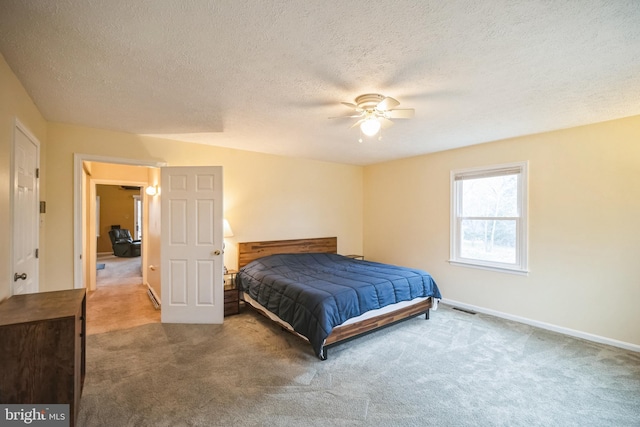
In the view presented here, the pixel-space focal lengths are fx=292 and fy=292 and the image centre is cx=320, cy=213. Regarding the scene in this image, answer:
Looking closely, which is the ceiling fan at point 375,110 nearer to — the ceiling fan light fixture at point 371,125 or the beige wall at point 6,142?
the ceiling fan light fixture at point 371,125

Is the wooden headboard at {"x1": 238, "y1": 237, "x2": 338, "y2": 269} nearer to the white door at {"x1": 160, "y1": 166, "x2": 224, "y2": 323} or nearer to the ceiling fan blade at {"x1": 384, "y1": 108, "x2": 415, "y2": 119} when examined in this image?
the white door at {"x1": 160, "y1": 166, "x2": 224, "y2": 323}

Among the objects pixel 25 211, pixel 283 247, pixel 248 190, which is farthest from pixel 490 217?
pixel 25 211

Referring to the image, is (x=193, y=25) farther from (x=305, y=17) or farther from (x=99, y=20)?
(x=305, y=17)

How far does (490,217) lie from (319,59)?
3426mm

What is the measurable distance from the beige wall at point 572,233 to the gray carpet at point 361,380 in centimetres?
38

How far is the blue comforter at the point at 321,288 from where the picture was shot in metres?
2.81

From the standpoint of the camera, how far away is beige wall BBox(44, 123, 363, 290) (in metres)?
3.33

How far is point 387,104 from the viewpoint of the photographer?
7.97 feet

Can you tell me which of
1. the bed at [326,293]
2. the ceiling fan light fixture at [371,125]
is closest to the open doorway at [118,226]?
the bed at [326,293]

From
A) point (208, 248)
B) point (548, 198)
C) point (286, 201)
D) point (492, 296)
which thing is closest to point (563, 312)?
point (492, 296)

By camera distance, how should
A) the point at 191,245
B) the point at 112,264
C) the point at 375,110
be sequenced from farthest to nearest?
the point at 112,264, the point at 191,245, the point at 375,110

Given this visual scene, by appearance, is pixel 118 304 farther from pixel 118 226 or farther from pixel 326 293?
pixel 118 226

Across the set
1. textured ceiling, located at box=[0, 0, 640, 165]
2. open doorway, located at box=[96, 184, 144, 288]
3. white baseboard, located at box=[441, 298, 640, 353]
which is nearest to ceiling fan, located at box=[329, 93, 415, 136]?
textured ceiling, located at box=[0, 0, 640, 165]

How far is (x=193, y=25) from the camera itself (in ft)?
5.26
